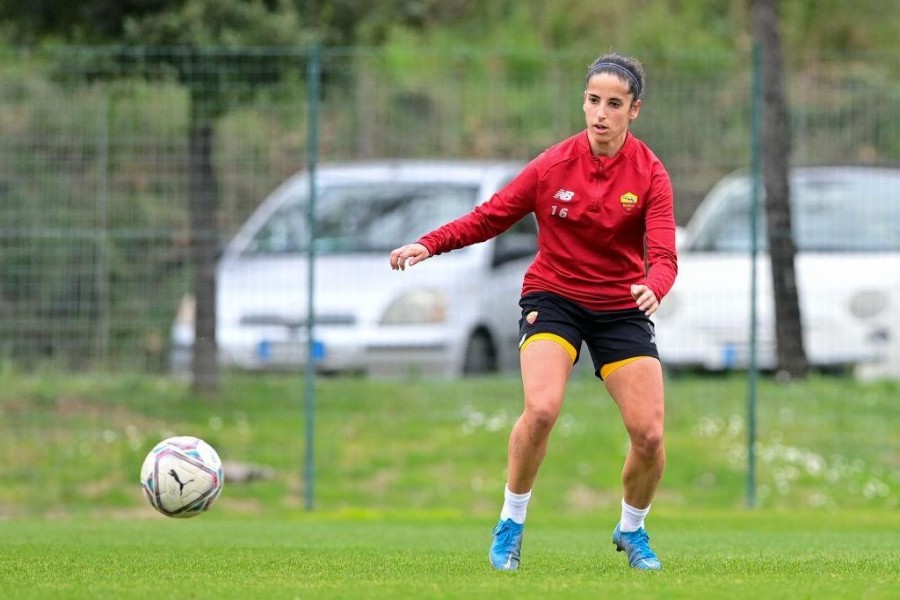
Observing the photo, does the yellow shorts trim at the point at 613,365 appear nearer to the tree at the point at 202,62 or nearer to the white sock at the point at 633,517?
the white sock at the point at 633,517

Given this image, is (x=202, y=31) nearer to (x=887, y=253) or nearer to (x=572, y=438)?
(x=572, y=438)

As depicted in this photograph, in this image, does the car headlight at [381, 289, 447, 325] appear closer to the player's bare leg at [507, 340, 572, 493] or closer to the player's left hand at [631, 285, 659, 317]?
the player's bare leg at [507, 340, 572, 493]

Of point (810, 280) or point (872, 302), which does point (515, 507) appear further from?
point (810, 280)

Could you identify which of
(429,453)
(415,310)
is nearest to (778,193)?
(415,310)

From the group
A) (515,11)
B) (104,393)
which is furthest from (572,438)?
(515,11)

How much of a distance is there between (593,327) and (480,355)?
6.16m

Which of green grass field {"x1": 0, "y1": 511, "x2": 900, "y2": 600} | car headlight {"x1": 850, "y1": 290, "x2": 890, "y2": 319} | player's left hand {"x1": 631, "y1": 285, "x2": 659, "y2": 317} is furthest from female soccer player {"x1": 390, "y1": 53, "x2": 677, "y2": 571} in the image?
car headlight {"x1": 850, "y1": 290, "x2": 890, "y2": 319}

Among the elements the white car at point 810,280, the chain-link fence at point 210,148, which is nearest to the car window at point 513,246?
the chain-link fence at point 210,148

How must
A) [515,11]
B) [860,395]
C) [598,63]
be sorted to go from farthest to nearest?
[515,11] < [860,395] < [598,63]

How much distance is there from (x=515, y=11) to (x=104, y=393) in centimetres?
1376

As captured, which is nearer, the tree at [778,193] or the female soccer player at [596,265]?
the female soccer player at [596,265]

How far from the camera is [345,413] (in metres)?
13.3

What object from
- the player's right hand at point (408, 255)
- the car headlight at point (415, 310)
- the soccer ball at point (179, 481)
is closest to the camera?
the player's right hand at point (408, 255)

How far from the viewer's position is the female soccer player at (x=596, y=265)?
6.78 meters
